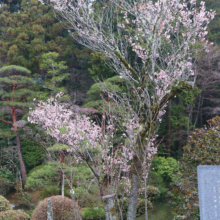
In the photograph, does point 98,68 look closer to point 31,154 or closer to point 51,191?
point 31,154

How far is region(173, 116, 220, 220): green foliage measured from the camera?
3561 millimetres

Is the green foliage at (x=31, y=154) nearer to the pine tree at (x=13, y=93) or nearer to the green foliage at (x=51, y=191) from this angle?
the pine tree at (x=13, y=93)

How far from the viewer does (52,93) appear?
9.30 metres

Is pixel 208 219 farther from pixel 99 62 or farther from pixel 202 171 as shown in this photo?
pixel 99 62

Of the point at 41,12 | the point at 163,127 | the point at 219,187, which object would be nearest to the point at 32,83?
the point at 41,12

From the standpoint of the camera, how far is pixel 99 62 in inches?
450

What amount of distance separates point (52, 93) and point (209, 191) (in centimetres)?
796

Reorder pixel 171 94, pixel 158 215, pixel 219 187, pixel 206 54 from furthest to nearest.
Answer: pixel 206 54 → pixel 158 215 → pixel 171 94 → pixel 219 187

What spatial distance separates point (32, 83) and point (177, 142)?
7510 millimetres

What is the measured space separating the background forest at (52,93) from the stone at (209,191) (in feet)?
13.8

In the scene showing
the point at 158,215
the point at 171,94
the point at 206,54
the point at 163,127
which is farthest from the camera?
the point at 163,127

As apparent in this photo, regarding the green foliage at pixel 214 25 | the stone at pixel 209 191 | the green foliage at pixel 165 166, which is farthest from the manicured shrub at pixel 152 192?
the green foliage at pixel 214 25

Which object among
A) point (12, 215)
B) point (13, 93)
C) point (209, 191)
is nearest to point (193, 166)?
point (209, 191)

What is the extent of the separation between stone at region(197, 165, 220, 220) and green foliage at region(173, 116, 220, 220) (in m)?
1.46
